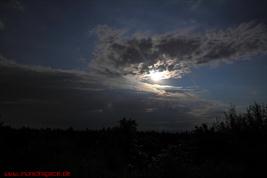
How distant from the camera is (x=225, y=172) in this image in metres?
13.0

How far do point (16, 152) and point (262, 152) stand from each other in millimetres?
13255

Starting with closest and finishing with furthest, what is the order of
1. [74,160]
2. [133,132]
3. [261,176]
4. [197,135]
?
[261,176], [74,160], [197,135], [133,132]

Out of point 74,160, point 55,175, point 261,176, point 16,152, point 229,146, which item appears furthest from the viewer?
point 229,146

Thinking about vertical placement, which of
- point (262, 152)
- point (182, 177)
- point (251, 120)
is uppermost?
point (251, 120)

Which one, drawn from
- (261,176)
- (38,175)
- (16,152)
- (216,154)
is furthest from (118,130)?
(261,176)

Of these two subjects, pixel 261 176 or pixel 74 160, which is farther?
pixel 74 160

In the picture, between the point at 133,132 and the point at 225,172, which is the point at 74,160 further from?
the point at 133,132

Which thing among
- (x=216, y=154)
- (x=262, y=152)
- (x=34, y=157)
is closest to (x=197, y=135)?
(x=216, y=154)

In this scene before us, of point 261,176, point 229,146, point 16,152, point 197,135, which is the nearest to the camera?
point 261,176

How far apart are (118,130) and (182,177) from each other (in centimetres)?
1715

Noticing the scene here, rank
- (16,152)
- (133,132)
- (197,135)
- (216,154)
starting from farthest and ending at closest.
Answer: (133,132)
(197,135)
(216,154)
(16,152)

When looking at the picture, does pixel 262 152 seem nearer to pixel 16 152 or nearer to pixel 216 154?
pixel 216 154

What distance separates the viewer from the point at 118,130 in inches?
1165

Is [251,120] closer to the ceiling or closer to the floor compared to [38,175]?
closer to the ceiling
